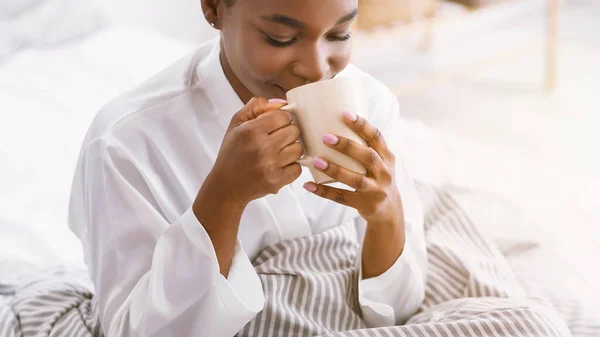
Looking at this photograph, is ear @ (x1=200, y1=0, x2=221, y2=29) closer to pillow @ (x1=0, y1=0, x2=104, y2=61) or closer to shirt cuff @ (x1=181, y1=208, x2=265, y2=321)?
shirt cuff @ (x1=181, y1=208, x2=265, y2=321)

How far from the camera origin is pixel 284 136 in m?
0.76

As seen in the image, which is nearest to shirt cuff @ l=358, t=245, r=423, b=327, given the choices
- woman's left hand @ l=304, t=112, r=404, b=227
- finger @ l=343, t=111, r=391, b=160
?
woman's left hand @ l=304, t=112, r=404, b=227

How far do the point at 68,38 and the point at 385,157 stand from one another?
1.48m

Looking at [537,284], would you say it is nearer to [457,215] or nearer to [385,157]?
[457,215]

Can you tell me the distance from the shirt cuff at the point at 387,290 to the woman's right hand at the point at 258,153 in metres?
0.32

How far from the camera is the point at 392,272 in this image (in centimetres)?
105

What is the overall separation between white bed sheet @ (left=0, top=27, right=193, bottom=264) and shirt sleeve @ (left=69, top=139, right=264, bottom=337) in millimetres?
456

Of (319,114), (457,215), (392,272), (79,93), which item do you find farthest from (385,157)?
(79,93)

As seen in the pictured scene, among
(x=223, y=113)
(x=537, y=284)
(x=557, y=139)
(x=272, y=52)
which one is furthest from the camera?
(x=557, y=139)

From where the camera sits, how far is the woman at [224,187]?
31.5 inches

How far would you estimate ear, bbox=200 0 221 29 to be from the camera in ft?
3.07

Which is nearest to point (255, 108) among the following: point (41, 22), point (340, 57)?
point (340, 57)

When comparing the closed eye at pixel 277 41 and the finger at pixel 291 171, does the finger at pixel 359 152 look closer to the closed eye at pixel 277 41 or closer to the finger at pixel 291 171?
the finger at pixel 291 171

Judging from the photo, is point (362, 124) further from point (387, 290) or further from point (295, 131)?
point (387, 290)
